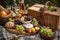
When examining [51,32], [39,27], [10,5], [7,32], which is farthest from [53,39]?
[10,5]

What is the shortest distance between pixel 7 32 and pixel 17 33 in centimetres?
13

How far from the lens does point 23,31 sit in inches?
87.0

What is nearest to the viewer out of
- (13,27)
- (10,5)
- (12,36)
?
(12,36)

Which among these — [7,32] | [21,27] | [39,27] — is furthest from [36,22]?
[7,32]

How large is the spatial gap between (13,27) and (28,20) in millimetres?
203

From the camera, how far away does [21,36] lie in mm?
2172

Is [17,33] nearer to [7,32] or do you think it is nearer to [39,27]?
[7,32]

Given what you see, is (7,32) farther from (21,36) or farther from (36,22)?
(36,22)

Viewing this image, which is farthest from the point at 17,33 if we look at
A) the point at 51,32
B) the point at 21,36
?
the point at 51,32

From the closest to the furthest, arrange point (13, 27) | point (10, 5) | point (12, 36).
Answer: point (12, 36) < point (13, 27) < point (10, 5)

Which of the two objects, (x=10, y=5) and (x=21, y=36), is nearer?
Result: (x=21, y=36)

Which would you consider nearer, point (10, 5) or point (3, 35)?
point (3, 35)

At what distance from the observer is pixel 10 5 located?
9.32ft

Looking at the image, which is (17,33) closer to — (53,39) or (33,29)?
(33,29)
